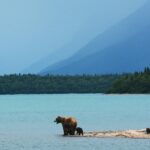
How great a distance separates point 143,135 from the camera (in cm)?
5572

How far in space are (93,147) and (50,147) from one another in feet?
8.88

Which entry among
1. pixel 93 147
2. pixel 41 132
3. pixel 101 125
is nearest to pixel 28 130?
pixel 41 132

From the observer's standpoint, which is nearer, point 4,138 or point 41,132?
point 4,138

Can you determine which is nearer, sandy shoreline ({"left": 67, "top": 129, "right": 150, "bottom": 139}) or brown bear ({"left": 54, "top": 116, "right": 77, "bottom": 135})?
sandy shoreline ({"left": 67, "top": 129, "right": 150, "bottom": 139})

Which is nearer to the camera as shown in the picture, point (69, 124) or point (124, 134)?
point (124, 134)

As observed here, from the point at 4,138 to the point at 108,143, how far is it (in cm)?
985

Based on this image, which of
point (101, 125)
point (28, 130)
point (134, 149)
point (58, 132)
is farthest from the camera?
point (101, 125)

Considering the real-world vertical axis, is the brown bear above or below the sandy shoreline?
→ above

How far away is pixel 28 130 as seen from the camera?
69.6 metres

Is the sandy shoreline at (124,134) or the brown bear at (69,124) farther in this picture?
the brown bear at (69,124)

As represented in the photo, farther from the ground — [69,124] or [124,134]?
[69,124]

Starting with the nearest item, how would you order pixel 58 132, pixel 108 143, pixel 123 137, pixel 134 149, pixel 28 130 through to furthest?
pixel 134 149
pixel 108 143
pixel 123 137
pixel 58 132
pixel 28 130

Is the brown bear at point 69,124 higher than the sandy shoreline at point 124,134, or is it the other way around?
the brown bear at point 69,124

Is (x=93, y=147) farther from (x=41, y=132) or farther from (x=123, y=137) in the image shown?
(x=41, y=132)
